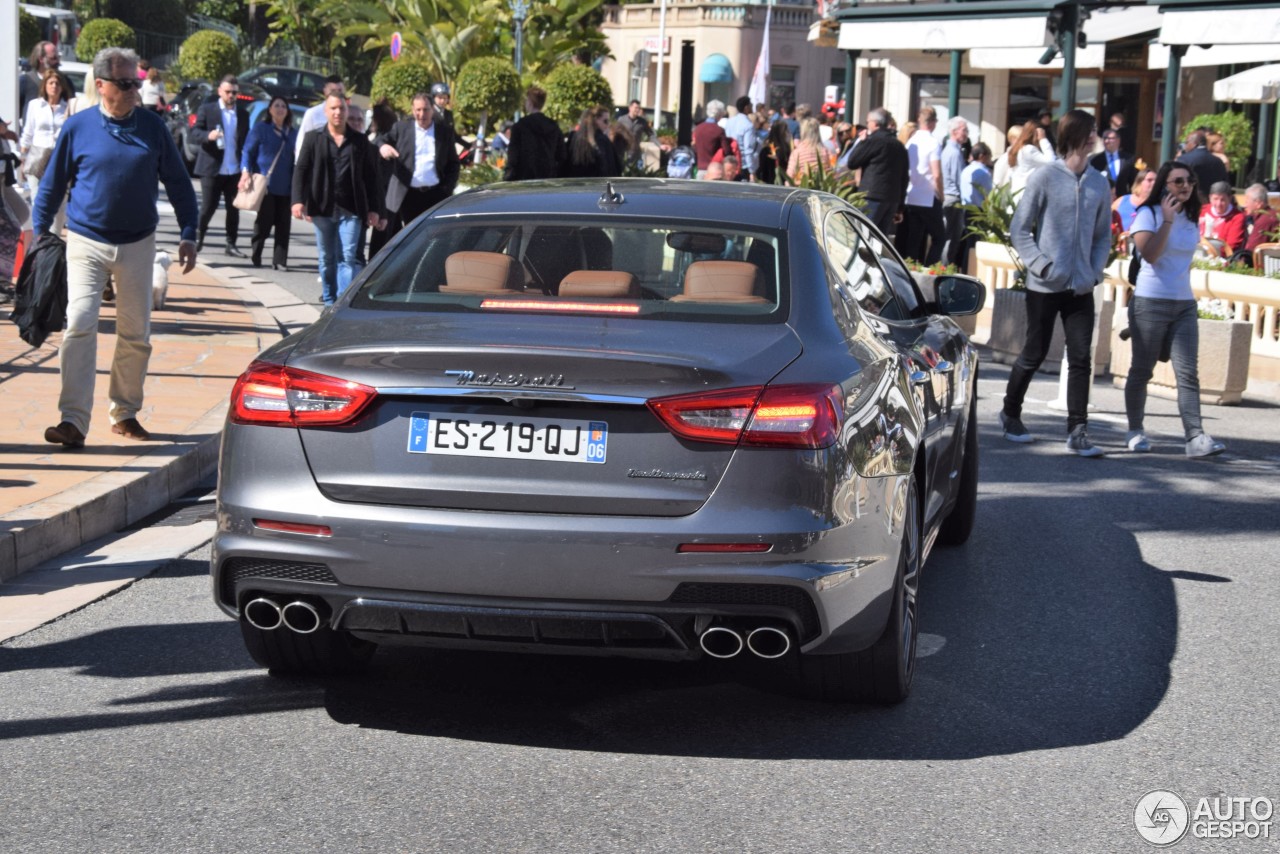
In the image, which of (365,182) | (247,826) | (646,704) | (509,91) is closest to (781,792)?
(646,704)

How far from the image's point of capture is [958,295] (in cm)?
706

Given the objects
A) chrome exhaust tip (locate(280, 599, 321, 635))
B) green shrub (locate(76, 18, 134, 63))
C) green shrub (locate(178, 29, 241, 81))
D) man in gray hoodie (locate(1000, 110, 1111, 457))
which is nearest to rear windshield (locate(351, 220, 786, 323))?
chrome exhaust tip (locate(280, 599, 321, 635))

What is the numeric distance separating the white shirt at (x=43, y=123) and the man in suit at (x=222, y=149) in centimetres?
448

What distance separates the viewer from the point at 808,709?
5352 millimetres

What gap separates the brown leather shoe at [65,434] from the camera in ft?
28.5

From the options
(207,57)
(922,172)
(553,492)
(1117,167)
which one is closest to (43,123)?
(922,172)

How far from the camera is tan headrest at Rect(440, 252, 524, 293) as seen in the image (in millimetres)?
5410

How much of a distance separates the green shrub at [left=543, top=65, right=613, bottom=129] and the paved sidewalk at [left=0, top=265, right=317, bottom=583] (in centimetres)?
1584

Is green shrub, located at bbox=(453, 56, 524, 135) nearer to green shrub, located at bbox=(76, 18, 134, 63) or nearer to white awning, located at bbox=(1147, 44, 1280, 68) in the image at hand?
white awning, located at bbox=(1147, 44, 1280, 68)

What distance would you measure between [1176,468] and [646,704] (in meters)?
5.93

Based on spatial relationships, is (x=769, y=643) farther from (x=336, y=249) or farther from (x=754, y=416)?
(x=336, y=249)

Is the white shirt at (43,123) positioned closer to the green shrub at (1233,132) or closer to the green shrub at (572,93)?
the green shrub at (572,93)

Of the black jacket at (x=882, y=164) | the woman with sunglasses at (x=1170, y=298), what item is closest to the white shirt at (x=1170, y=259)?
the woman with sunglasses at (x=1170, y=298)

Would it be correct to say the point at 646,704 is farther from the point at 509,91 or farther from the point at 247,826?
the point at 509,91
